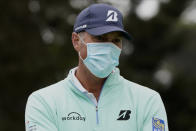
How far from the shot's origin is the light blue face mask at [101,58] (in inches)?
207

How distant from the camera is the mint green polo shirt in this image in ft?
16.3

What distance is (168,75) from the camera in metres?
26.3

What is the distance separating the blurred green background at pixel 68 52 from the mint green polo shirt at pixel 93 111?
615 inches

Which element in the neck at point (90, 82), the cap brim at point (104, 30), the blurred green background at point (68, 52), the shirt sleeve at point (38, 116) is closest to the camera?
the shirt sleeve at point (38, 116)

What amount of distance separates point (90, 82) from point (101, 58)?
30cm

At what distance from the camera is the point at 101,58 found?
216 inches

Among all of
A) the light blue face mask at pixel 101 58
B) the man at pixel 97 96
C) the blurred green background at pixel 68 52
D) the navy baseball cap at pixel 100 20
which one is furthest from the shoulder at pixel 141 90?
the blurred green background at pixel 68 52

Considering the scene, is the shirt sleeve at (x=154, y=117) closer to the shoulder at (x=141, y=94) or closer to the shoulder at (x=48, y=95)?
the shoulder at (x=141, y=94)

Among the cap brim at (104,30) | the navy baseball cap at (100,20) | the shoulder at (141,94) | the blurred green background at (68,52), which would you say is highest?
the navy baseball cap at (100,20)

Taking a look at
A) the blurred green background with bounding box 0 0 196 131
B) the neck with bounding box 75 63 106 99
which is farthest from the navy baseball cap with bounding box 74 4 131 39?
the blurred green background with bounding box 0 0 196 131

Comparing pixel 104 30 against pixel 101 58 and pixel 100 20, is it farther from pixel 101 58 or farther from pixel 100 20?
pixel 101 58

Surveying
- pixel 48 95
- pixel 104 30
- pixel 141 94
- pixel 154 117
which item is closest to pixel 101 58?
pixel 104 30

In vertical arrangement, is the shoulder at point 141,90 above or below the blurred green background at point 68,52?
above

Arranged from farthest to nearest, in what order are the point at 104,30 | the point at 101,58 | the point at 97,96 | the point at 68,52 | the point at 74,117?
the point at 68,52, the point at 101,58, the point at 97,96, the point at 104,30, the point at 74,117
